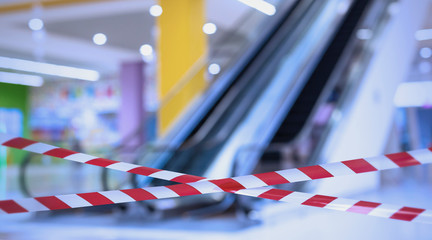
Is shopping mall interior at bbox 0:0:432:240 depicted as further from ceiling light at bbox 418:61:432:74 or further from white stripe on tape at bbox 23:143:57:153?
ceiling light at bbox 418:61:432:74

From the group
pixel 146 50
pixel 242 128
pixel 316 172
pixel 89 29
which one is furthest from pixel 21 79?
pixel 316 172

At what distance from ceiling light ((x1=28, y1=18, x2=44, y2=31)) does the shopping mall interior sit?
0.06m

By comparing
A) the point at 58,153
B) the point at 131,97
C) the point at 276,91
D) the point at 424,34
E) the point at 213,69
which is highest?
the point at 424,34

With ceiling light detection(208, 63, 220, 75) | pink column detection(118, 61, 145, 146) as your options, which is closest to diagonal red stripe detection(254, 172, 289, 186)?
ceiling light detection(208, 63, 220, 75)

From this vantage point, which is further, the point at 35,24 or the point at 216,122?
the point at 35,24

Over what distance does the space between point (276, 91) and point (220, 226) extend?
431cm

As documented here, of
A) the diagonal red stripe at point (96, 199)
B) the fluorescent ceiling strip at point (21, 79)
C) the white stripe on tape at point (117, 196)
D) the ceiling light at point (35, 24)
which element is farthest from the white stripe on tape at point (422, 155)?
the fluorescent ceiling strip at point (21, 79)

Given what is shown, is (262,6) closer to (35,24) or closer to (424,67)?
(35,24)

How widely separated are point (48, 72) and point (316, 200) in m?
17.0

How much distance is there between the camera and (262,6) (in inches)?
420

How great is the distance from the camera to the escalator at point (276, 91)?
23.8ft

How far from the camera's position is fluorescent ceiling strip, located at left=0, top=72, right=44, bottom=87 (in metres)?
18.3

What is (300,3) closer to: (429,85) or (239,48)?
(239,48)

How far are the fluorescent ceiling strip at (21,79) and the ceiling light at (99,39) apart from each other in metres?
4.10
